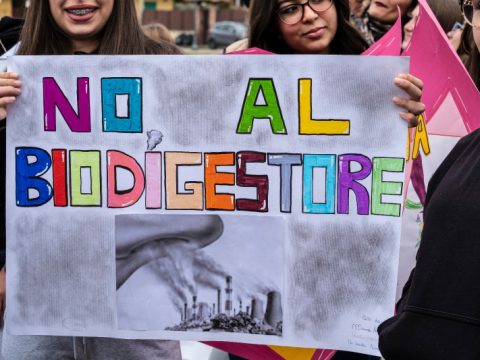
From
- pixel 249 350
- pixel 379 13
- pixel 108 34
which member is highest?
pixel 379 13

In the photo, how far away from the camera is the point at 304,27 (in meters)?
2.13

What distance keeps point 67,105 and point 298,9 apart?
2.37 ft

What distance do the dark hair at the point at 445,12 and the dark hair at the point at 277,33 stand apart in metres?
1.06

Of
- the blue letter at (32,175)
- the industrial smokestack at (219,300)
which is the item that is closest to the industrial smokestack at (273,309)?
the industrial smokestack at (219,300)

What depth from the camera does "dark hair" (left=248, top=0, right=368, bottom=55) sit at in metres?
2.18

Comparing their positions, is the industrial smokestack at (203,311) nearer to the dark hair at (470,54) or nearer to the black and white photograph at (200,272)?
the black and white photograph at (200,272)

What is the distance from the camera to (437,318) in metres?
1.10

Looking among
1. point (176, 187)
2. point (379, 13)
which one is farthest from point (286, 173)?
point (379, 13)

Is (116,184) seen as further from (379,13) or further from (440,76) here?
(379,13)

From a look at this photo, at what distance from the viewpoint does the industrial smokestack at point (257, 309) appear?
1887 millimetres

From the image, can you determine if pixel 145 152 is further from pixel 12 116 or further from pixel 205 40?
pixel 205 40

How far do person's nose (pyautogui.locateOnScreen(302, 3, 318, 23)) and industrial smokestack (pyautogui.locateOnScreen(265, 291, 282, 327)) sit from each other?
2.61 ft

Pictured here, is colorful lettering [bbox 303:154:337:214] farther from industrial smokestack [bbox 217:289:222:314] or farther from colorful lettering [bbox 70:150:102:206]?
colorful lettering [bbox 70:150:102:206]

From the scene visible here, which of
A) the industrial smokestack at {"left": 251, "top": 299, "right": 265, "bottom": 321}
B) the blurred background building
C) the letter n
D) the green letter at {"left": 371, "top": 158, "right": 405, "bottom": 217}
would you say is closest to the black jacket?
the green letter at {"left": 371, "top": 158, "right": 405, "bottom": 217}
